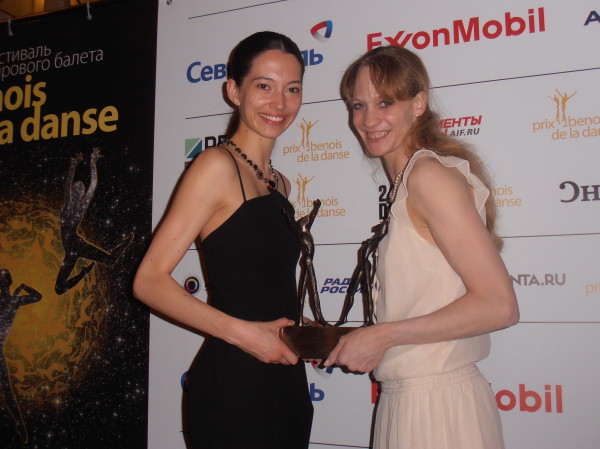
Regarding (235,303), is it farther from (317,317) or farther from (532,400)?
(532,400)

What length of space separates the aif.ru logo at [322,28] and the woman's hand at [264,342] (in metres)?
1.53

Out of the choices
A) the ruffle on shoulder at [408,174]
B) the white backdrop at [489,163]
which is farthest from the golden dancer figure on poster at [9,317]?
the ruffle on shoulder at [408,174]

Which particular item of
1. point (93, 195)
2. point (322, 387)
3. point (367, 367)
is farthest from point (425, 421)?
point (93, 195)

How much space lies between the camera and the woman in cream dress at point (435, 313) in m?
1.39

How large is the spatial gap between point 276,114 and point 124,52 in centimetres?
147

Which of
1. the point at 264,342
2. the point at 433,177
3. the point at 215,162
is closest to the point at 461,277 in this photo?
the point at 433,177

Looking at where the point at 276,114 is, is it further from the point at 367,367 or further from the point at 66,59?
the point at 66,59

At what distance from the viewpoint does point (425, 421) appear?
145cm

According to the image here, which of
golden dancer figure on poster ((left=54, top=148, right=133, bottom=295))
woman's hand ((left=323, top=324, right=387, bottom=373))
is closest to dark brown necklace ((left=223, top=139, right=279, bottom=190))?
woman's hand ((left=323, top=324, right=387, bottom=373))

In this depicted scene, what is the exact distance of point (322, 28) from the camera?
8.43 feet

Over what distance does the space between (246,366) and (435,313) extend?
0.58 m

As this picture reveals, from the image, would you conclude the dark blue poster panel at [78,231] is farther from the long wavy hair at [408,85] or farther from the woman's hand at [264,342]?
the long wavy hair at [408,85]

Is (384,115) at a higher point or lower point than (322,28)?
lower

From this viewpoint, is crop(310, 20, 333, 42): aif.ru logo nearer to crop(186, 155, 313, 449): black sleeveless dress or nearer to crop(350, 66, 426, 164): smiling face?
crop(350, 66, 426, 164): smiling face
